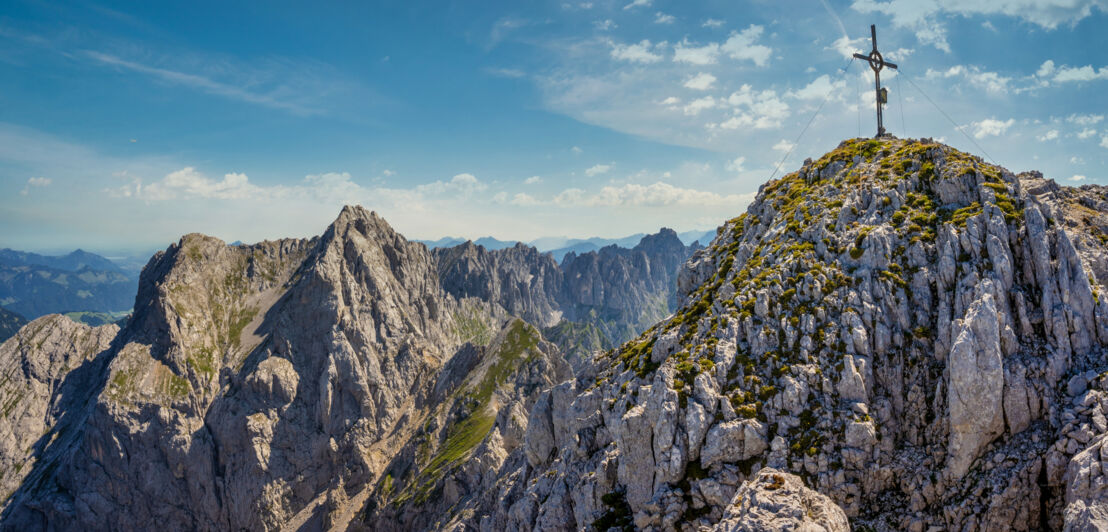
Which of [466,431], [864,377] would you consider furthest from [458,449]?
[864,377]

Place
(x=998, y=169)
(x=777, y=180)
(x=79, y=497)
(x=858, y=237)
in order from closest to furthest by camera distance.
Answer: (x=998, y=169), (x=858, y=237), (x=777, y=180), (x=79, y=497)

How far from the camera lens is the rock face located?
26469mm

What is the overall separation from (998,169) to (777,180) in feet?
91.3

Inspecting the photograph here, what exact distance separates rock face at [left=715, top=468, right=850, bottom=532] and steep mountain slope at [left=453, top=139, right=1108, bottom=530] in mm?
4546

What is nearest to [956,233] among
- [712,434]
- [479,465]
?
[712,434]

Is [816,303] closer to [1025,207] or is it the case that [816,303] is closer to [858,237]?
[858,237]

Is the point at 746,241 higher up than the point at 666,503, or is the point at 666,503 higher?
the point at 746,241

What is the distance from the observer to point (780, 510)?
88.5ft

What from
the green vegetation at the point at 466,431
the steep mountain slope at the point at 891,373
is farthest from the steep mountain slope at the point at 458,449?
the steep mountain slope at the point at 891,373

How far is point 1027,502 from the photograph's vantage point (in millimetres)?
32250

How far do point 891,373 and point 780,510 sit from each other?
21381mm

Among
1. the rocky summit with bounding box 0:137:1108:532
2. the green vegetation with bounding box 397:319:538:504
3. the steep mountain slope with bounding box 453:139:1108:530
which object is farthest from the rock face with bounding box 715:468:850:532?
the green vegetation with bounding box 397:319:538:504

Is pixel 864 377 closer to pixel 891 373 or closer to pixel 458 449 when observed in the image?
pixel 891 373

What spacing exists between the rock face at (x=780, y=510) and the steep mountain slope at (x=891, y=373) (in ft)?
14.9
